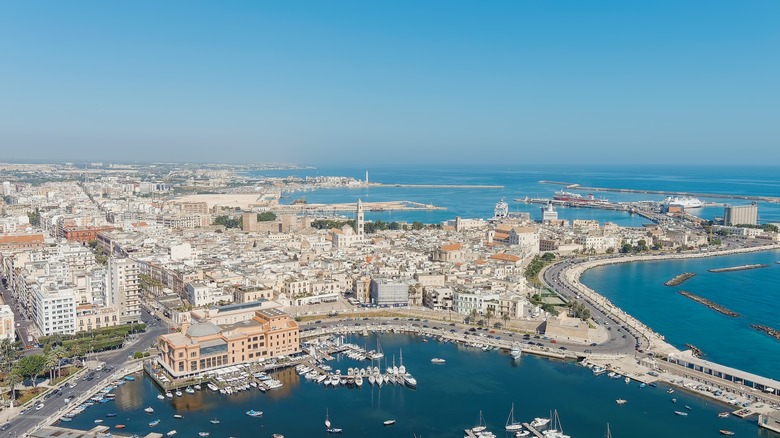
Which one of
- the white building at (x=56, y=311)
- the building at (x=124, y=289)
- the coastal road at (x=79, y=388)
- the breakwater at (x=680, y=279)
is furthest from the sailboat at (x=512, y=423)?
the breakwater at (x=680, y=279)

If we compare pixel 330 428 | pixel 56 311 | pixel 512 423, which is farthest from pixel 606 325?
pixel 56 311

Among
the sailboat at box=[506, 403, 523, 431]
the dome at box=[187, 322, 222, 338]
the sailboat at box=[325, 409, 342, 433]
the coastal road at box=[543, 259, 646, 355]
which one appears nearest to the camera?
the sailboat at box=[325, 409, 342, 433]

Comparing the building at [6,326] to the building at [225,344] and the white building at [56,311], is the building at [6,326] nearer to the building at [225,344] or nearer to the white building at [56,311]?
the white building at [56,311]

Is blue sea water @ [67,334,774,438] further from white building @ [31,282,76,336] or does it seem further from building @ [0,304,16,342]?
building @ [0,304,16,342]

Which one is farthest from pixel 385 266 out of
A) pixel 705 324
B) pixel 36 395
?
pixel 36 395

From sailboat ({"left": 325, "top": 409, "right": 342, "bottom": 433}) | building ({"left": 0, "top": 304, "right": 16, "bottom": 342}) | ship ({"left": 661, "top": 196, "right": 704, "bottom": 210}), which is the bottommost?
sailboat ({"left": 325, "top": 409, "right": 342, "bottom": 433})

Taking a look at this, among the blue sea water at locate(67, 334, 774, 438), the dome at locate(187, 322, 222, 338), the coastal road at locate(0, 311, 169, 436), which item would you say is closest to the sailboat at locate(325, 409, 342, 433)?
the blue sea water at locate(67, 334, 774, 438)

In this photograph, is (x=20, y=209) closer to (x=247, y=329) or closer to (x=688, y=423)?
(x=247, y=329)
